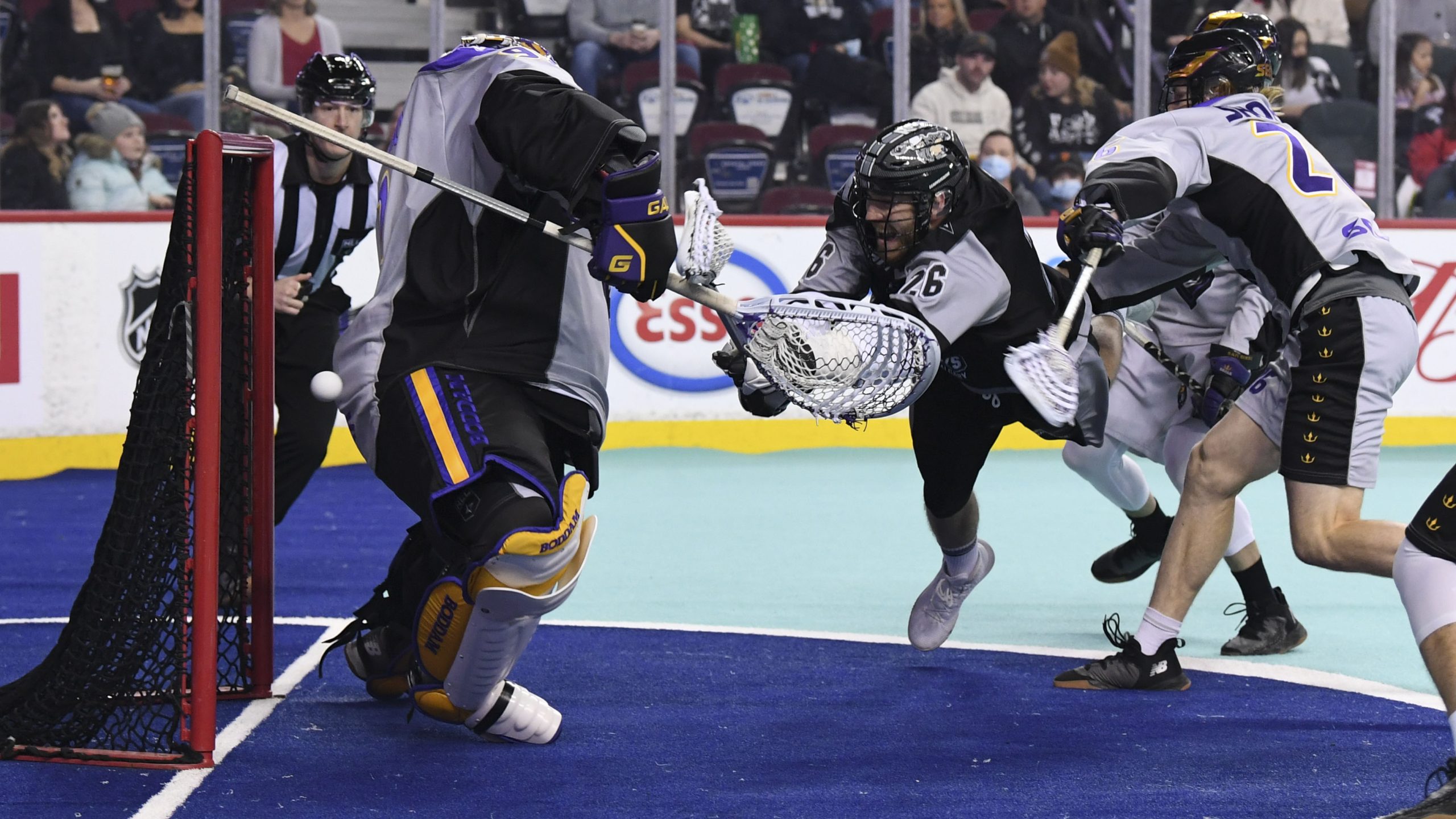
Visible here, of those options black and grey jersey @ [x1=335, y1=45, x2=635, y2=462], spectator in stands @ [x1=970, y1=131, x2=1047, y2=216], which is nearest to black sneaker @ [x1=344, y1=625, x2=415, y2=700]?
black and grey jersey @ [x1=335, y1=45, x2=635, y2=462]

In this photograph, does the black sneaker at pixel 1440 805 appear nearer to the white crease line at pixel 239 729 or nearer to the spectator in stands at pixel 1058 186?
the white crease line at pixel 239 729

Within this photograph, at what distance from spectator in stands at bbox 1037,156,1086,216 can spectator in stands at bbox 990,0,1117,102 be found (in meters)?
0.43

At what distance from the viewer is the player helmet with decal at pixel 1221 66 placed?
12.3ft

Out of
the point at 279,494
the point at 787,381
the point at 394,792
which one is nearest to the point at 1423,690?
the point at 787,381

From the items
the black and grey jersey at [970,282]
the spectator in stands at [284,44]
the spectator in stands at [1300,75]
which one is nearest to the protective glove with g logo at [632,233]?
the black and grey jersey at [970,282]

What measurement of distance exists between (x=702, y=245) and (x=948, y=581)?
1370mm

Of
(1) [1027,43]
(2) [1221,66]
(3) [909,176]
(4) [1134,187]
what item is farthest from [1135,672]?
(1) [1027,43]

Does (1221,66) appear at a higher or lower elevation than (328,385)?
higher

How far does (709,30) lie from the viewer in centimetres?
848

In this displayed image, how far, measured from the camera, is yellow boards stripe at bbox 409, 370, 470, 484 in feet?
9.94

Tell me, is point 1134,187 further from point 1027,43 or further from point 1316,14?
point 1316,14

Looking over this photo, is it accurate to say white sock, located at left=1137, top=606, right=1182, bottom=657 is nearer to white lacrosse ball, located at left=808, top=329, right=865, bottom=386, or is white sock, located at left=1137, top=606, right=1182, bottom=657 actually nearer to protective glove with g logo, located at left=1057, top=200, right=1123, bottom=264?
protective glove with g logo, located at left=1057, top=200, right=1123, bottom=264

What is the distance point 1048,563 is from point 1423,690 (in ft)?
5.97

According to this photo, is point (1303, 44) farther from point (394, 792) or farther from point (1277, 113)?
point (394, 792)
